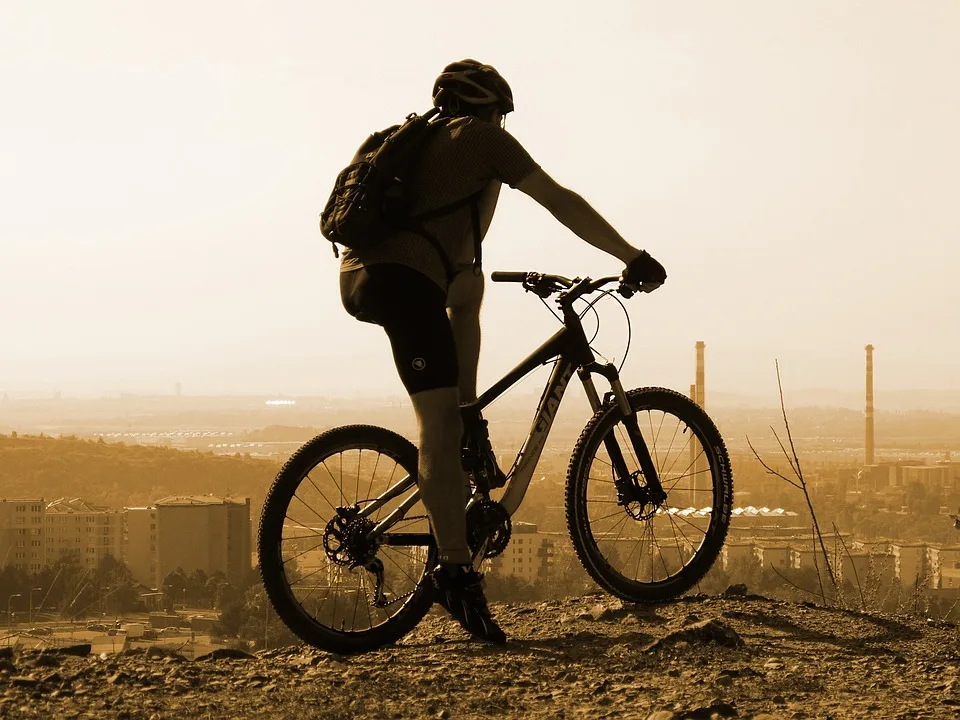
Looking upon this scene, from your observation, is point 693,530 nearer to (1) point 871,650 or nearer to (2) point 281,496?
(1) point 871,650

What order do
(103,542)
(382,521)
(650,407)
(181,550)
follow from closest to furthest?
(382,521) → (650,407) → (181,550) → (103,542)

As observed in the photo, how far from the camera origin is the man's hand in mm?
4223

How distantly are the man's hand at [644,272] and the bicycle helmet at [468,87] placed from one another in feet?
2.53

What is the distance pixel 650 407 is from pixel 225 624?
6.69 m

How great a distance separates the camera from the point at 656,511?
15.6 ft

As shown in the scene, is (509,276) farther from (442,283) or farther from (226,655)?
(226,655)

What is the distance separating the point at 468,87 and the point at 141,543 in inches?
1118

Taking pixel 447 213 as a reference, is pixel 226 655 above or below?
below

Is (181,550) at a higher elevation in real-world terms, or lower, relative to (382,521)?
lower

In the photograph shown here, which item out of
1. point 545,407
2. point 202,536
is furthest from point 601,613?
point 202,536

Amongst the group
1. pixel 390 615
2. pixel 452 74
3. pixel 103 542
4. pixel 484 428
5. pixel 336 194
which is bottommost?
pixel 103 542

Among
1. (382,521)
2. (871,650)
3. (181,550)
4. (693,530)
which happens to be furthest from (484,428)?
(181,550)

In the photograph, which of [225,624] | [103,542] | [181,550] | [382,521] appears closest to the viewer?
[382,521]

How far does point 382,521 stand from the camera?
4.24m
